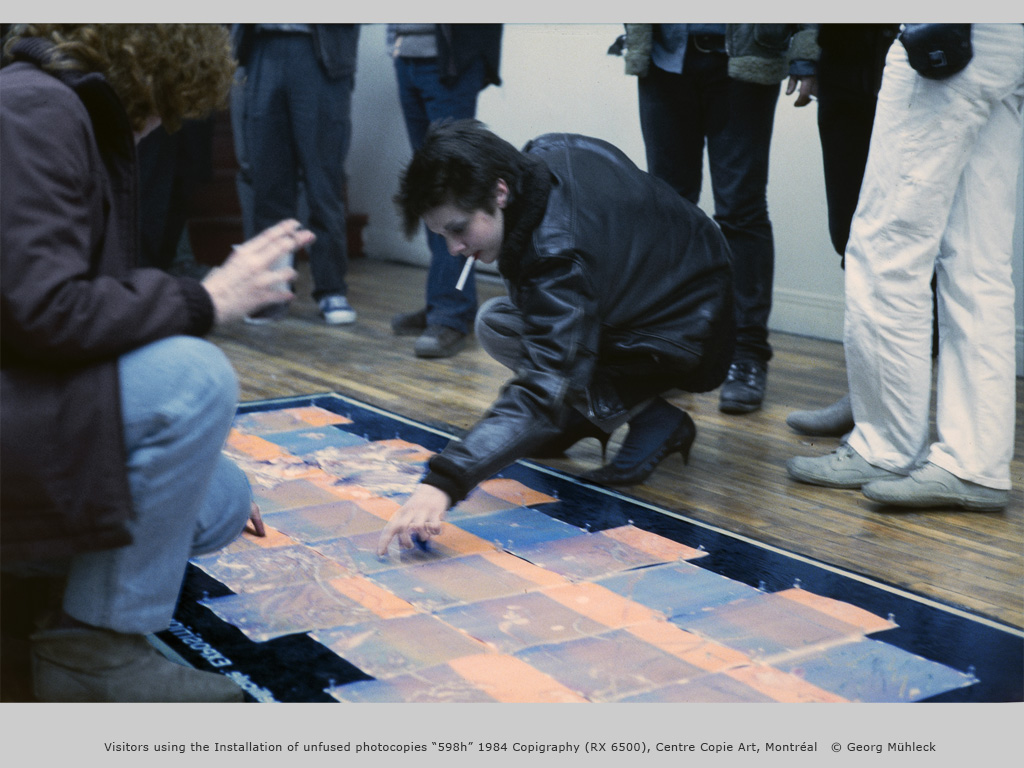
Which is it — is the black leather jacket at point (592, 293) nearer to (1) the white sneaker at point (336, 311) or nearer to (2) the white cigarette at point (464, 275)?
(2) the white cigarette at point (464, 275)

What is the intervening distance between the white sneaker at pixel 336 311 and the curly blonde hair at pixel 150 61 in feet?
7.98

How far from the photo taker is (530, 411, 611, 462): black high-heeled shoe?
2164 millimetres

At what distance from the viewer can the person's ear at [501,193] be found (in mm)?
1748

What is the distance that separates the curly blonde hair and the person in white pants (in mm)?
1112

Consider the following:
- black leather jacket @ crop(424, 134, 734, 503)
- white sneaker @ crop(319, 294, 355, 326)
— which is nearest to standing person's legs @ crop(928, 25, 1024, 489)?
black leather jacket @ crop(424, 134, 734, 503)

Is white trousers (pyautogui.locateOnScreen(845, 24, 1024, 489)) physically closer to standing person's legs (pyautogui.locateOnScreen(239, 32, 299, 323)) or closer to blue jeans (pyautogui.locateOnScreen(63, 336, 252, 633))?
blue jeans (pyautogui.locateOnScreen(63, 336, 252, 633))

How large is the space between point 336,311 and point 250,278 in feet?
8.35

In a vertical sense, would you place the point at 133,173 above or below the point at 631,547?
above

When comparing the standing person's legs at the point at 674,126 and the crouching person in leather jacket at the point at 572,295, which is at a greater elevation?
the standing person's legs at the point at 674,126

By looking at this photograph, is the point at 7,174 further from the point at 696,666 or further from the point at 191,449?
the point at 696,666

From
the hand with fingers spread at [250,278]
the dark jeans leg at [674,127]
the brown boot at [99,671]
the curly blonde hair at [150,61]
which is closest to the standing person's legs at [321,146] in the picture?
the dark jeans leg at [674,127]

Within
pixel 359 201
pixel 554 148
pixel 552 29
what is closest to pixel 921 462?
pixel 554 148

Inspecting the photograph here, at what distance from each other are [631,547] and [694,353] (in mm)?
468

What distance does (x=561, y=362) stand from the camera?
5.53ft
